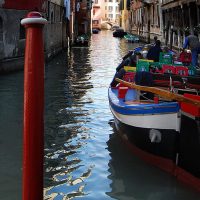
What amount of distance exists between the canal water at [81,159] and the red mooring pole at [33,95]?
2.29 m

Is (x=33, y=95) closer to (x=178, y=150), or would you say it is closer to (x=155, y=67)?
(x=178, y=150)

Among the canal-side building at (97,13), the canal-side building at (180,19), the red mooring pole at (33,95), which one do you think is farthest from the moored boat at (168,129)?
the canal-side building at (97,13)

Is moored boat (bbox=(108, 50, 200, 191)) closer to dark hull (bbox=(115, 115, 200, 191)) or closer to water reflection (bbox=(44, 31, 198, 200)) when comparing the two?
dark hull (bbox=(115, 115, 200, 191))

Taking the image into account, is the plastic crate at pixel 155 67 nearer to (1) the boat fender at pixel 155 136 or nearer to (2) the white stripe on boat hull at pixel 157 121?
(2) the white stripe on boat hull at pixel 157 121

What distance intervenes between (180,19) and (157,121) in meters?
20.7

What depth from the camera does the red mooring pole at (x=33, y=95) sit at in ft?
8.82

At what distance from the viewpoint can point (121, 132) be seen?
7.00 m

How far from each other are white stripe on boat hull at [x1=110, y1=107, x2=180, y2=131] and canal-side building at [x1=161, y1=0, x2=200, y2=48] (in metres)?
14.0

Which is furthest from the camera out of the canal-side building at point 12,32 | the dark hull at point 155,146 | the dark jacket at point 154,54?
the canal-side building at point 12,32

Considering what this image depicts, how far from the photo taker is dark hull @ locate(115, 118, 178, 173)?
5.38 m

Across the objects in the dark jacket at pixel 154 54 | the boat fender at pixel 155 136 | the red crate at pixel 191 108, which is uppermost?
the dark jacket at pixel 154 54

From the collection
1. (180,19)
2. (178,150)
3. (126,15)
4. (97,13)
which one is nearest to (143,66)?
(178,150)

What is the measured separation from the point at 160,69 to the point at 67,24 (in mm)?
24128

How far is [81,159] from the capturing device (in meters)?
6.40
